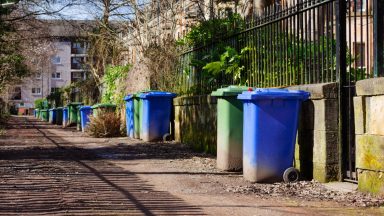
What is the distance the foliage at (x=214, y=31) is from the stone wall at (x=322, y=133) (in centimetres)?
369

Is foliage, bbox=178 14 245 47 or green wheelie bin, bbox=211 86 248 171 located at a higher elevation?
foliage, bbox=178 14 245 47

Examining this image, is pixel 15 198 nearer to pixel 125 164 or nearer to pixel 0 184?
pixel 0 184

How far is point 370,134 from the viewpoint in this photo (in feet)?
22.1

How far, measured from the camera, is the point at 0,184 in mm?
7770

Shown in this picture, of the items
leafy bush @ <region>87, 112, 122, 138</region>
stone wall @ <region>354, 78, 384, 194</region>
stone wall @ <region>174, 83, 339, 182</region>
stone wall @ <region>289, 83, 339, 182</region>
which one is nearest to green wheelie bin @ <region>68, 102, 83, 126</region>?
leafy bush @ <region>87, 112, 122, 138</region>

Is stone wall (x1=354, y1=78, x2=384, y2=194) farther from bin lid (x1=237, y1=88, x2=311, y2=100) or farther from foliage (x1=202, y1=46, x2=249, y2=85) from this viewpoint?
foliage (x1=202, y1=46, x2=249, y2=85)

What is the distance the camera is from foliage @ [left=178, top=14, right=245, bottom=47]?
1207 centimetres

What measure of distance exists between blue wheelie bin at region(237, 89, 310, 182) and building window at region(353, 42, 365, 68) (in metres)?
0.79

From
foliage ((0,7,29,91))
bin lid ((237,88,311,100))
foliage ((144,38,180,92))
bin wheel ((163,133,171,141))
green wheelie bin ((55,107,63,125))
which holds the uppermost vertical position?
foliage ((0,7,29,91))

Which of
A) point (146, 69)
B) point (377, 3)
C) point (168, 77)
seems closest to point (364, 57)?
point (377, 3)

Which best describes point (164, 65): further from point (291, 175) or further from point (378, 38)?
point (378, 38)

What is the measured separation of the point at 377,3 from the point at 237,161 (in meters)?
3.40

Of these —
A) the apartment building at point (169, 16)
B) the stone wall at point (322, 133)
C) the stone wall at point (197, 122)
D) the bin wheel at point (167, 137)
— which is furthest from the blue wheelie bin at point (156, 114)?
the stone wall at point (322, 133)

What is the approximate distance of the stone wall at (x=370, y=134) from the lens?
6516 mm
